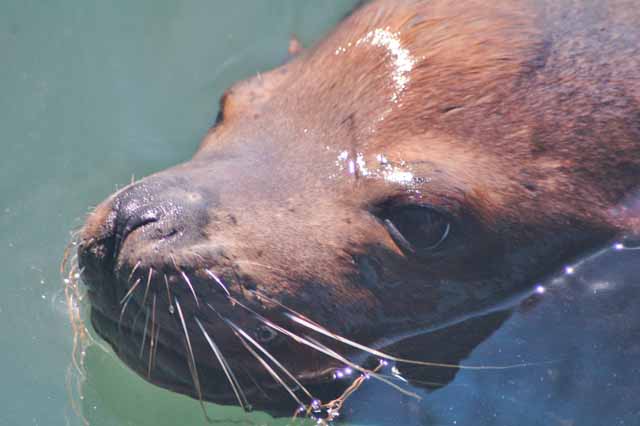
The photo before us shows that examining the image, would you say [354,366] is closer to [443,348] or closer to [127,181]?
[443,348]

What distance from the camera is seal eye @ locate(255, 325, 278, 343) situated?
3.45 m

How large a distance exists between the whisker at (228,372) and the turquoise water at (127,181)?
0.41 meters

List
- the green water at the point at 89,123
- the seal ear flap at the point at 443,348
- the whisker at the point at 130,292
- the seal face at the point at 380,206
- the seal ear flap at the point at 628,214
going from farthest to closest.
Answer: the green water at the point at 89,123 < the seal ear flap at the point at 443,348 < the seal ear flap at the point at 628,214 < the seal face at the point at 380,206 < the whisker at the point at 130,292

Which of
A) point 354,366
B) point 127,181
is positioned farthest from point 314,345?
point 127,181

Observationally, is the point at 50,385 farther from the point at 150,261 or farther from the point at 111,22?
the point at 111,22

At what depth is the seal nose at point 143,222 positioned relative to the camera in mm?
3318

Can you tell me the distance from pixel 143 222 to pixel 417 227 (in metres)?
0.91

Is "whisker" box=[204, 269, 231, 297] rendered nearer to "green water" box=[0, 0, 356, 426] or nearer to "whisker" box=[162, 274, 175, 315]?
"whisker" box=[162, 274, 175, 315]

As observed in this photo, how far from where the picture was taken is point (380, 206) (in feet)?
11.5

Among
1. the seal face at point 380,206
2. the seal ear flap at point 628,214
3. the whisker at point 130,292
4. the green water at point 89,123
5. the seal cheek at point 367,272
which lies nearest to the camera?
the whisker at point 130,292

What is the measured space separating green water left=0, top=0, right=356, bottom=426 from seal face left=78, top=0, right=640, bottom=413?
3.11 ft

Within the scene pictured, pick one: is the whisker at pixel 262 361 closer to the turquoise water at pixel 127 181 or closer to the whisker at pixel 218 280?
the whisker at pixel 218 280

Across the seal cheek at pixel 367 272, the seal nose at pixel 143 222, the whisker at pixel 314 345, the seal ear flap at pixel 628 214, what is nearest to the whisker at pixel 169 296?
the seal nose at pixel 143 222

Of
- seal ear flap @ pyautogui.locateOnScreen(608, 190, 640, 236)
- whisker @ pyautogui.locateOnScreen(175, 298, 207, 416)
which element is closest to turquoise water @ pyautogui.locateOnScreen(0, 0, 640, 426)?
seal ear flap @ pyautogui.locateOnScreen(608, 190, 640, 236)
